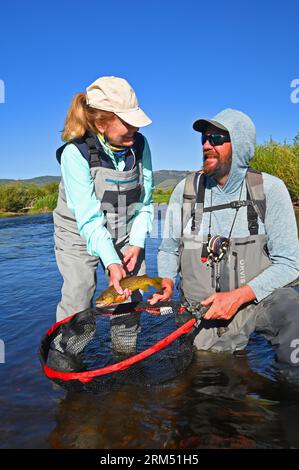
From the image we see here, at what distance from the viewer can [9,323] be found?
610 cm

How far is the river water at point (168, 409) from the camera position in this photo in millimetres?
3133

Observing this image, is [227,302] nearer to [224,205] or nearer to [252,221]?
[252,221]

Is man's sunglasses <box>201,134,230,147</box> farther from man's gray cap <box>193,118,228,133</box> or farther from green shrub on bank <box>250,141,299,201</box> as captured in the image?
green shrub on bank <box>250,141,299,201</box>

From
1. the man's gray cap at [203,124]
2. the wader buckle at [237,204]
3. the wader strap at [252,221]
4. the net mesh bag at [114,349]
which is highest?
the man's gray cap at [203,124]

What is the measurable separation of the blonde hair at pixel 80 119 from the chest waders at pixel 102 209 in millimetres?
70

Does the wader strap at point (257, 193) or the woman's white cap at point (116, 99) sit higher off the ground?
the woman's white cap at point (116, 99)

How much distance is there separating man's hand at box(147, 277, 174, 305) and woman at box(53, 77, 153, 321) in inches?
12.3

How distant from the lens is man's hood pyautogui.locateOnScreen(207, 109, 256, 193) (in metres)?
3.66

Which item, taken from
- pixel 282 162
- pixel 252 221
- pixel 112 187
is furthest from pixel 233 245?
pixel 282 162

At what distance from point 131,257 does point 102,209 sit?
1.92 ft

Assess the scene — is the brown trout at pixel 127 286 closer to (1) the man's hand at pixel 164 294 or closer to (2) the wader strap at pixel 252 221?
(1) the man's hand at pixel 164 294

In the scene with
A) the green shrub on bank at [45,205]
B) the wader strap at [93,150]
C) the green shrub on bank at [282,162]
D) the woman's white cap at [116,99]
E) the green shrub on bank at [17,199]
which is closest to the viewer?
the woman's white cap at [116,99]

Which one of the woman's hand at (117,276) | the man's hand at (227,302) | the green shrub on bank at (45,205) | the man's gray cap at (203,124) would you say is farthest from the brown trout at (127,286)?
the green shrub on bank at (45,205)
